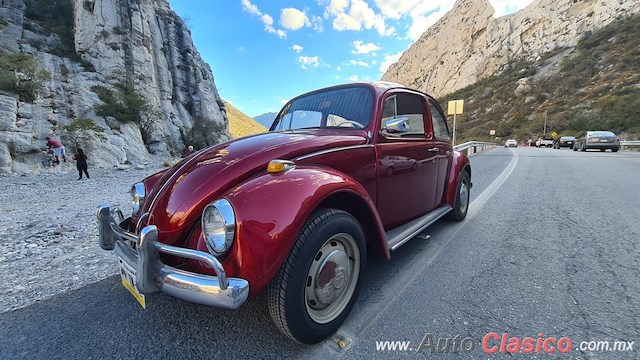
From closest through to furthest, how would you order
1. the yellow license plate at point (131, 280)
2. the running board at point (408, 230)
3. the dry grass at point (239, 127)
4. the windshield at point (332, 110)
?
the yellow license plate at point (131, 280) → the running board at point (408, 230) → the windshield at point (332, 110) → the dry grass at point (239, 127)

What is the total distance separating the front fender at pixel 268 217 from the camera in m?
1.42

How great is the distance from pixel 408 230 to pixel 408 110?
129cm

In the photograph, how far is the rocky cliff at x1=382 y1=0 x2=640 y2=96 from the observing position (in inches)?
2066

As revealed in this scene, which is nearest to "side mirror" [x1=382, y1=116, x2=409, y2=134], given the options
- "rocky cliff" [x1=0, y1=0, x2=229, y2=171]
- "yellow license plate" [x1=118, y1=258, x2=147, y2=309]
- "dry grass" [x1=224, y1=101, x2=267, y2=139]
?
"yellow license plate" [x1=118, y1=258, x2=147, y2=309]

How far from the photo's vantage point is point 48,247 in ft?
10.8

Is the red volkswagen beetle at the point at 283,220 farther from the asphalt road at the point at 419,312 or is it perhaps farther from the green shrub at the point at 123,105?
the green shrub at the point at 123,105

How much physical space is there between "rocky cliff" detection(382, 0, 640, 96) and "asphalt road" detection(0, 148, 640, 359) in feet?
224

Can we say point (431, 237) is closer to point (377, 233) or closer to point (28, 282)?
point (377, 233)

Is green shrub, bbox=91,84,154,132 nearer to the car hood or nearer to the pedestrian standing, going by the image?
the pedestrian standing

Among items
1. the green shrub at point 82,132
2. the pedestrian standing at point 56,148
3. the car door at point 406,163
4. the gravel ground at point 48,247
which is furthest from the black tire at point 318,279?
the green shrub at point 82,132

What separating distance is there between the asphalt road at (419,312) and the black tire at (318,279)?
130 mm

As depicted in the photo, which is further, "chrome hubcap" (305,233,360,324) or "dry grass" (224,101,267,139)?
"dry grass" (224,101,267,139)

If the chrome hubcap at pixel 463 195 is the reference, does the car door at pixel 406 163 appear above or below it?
above

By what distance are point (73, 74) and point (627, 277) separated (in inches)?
1038
